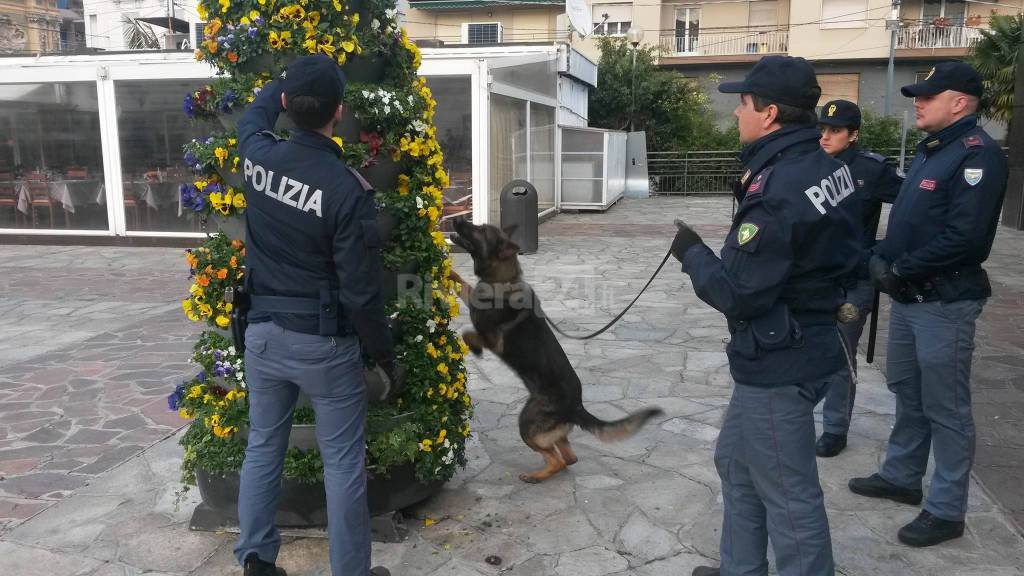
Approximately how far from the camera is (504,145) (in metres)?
14.2

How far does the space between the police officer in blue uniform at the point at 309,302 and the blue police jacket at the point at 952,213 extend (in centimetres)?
244

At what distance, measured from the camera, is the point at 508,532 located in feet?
12.7

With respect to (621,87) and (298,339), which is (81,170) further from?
(621,87)

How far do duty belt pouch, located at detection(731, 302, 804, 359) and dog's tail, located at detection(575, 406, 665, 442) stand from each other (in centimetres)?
151

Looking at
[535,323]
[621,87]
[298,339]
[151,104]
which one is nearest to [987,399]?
Result: [535,323]

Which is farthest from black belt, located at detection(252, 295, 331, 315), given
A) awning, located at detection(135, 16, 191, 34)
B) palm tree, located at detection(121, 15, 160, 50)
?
palm tree, located at detection(121, 15, 160, 50)

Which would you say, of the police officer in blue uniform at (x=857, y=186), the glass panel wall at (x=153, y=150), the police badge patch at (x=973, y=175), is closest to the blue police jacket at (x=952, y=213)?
the police badge patch at (x=973, y=175)

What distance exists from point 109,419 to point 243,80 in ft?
10.6

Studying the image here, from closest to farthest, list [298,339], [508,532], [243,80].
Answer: [298,339], [243,80], [508,532]

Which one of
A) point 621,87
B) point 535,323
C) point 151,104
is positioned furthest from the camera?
point 621,87

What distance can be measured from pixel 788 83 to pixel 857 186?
173 cm

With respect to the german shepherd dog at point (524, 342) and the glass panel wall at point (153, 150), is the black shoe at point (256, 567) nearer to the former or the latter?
the german shepherd dog at point (524, 342)

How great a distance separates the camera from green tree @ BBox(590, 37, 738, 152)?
27.6 m

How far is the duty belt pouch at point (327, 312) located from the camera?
2.97 m
